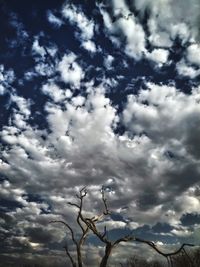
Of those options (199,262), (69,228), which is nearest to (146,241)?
(69,228)

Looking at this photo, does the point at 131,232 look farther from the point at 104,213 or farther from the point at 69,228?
the point at 69,228

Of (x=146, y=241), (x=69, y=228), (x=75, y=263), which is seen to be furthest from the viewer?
→ (x=69, y=228)

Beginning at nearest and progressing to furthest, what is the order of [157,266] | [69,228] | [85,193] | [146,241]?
[146,241]
[69,228]
[85,193]
[157,266]

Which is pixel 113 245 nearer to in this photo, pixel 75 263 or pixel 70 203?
pixel 75 263

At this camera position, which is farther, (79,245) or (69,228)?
(69,228)

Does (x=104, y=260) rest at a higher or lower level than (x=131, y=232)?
lower

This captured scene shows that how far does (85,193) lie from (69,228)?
2415mm

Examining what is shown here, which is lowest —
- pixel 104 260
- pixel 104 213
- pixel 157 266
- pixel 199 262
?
pixel 104 260

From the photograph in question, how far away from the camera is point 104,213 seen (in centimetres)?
1634

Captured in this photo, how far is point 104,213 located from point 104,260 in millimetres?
3183

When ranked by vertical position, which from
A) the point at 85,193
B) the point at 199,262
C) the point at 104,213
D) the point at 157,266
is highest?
the point at 157,266

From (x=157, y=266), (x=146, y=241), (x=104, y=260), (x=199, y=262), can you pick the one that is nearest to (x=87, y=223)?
(x=104, y=260)

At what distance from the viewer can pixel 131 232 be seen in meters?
14.5

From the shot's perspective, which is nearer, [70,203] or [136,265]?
[70,203]
